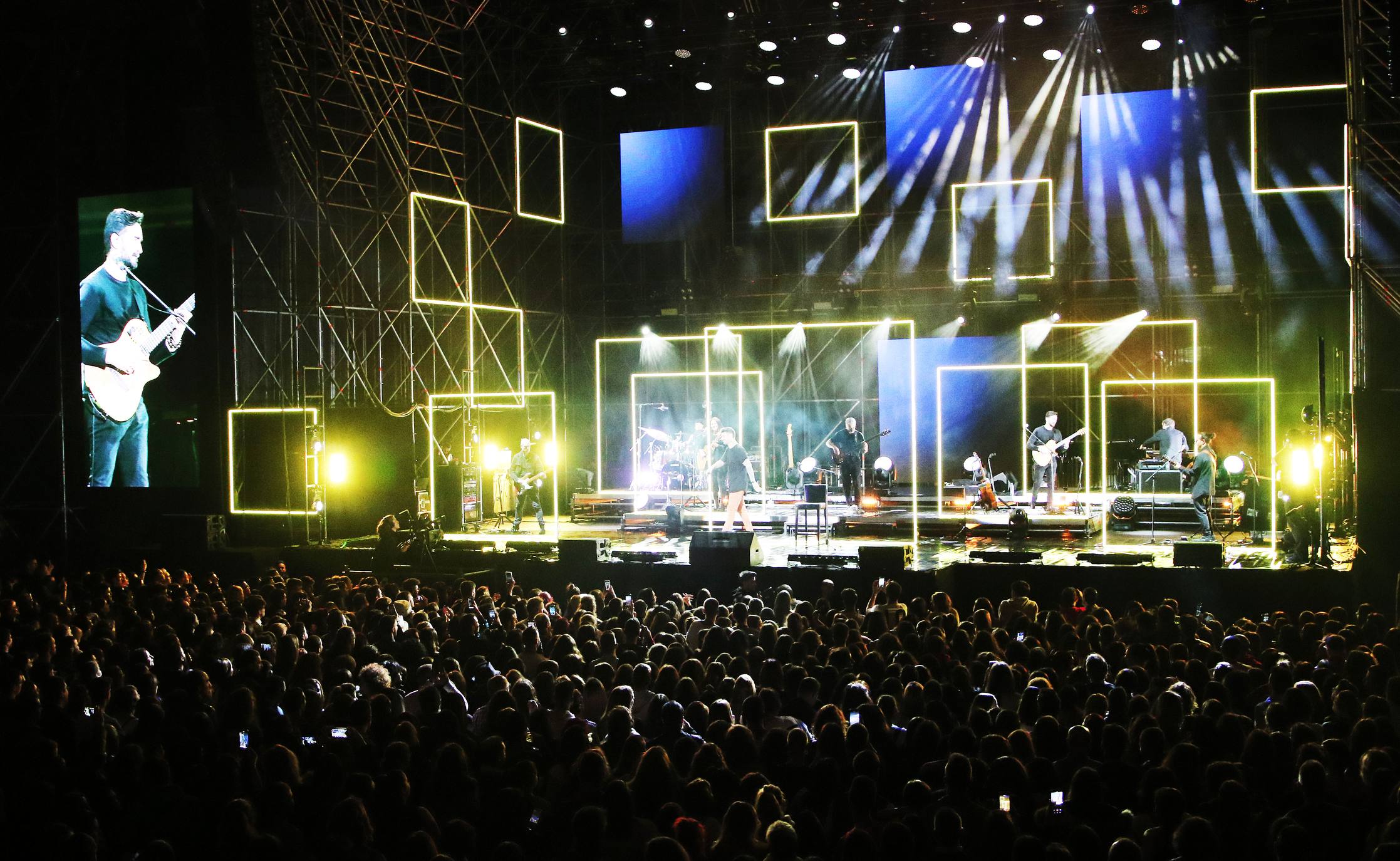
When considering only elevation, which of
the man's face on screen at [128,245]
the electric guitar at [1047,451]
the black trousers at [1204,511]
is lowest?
the black trousers at [1204,511]

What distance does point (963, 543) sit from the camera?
16.5 meters

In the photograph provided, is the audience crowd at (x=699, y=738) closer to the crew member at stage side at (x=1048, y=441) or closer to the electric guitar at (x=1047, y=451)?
the crew member at stage side at (x=1048, y=441)

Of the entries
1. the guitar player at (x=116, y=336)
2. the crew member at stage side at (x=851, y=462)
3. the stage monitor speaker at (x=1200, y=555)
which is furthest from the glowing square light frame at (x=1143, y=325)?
the guitar player at (x=116, y=336)

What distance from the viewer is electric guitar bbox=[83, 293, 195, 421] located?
16328 millimetres

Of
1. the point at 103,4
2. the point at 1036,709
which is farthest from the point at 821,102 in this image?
the point at 1036,709

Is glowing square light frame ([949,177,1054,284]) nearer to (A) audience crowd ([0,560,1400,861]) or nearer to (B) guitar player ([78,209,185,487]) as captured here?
(A) audience crowd ([0,560,1400,861])

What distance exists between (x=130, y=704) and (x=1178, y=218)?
19.3 metres

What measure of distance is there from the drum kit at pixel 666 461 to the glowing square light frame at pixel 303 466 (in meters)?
6.18

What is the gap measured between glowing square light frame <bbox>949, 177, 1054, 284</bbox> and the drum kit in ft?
19.3

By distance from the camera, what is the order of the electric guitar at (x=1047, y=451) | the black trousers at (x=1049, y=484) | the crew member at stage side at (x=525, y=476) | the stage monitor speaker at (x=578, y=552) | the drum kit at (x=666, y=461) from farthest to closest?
the drum kit at (x=666, y=461) < the electric guitar at (x=1047, y=451) < the black trousers at (x=1049, y=484) < the crew member at stage side at (x=525, y=476) < the stage monitor speaker at (x=578, y=552)

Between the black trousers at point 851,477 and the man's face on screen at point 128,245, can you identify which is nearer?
the man's face on screen at point 128,245

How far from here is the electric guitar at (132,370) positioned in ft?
53.6

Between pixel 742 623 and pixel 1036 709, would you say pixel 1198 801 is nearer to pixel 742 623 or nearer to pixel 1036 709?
pixel 1036 709

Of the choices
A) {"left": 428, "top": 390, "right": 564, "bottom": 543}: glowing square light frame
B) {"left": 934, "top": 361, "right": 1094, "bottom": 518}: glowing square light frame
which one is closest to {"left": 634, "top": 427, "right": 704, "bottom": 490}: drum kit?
{"left": 428, "top": 390, "right": 564, "bottom": 543}: glowing square light frame
